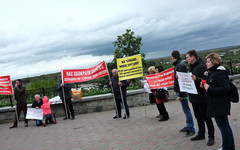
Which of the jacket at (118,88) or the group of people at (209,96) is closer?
the group of people at (209,96)

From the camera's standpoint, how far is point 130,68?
9211mm

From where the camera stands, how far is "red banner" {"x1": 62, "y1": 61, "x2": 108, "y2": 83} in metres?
10.2

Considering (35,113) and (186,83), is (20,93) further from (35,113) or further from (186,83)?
(186,83)

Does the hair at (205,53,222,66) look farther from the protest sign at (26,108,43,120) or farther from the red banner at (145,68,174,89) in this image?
the protest sign at (26,108,43,120)

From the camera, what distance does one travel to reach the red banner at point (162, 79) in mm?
7520

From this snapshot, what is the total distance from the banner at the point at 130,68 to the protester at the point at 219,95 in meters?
5.16

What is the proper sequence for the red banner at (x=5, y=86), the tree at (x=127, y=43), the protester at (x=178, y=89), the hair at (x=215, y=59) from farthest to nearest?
the tree at (x=127, y=43), the red banner at (x=5, y=86), the protester at (x=178, y=89), the hair at (x=215, y=59)

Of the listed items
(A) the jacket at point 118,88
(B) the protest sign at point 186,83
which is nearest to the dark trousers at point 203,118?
(B) the protest sign at point 186,83

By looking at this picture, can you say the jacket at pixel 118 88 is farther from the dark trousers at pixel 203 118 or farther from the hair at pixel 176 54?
the dark trousers at pixel 203 118

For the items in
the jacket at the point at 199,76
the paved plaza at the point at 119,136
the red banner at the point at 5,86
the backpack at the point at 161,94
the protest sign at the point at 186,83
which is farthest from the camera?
the red banner at the point at 5,86

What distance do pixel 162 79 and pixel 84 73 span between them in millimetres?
4004

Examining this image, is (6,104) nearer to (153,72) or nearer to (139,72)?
(139,72)

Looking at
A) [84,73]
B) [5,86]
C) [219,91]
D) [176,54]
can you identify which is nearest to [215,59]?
[219,91]

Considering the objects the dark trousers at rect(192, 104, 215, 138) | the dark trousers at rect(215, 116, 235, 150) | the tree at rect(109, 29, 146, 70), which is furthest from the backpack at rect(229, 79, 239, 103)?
the tree at rect(109, 29, 146, 70)
